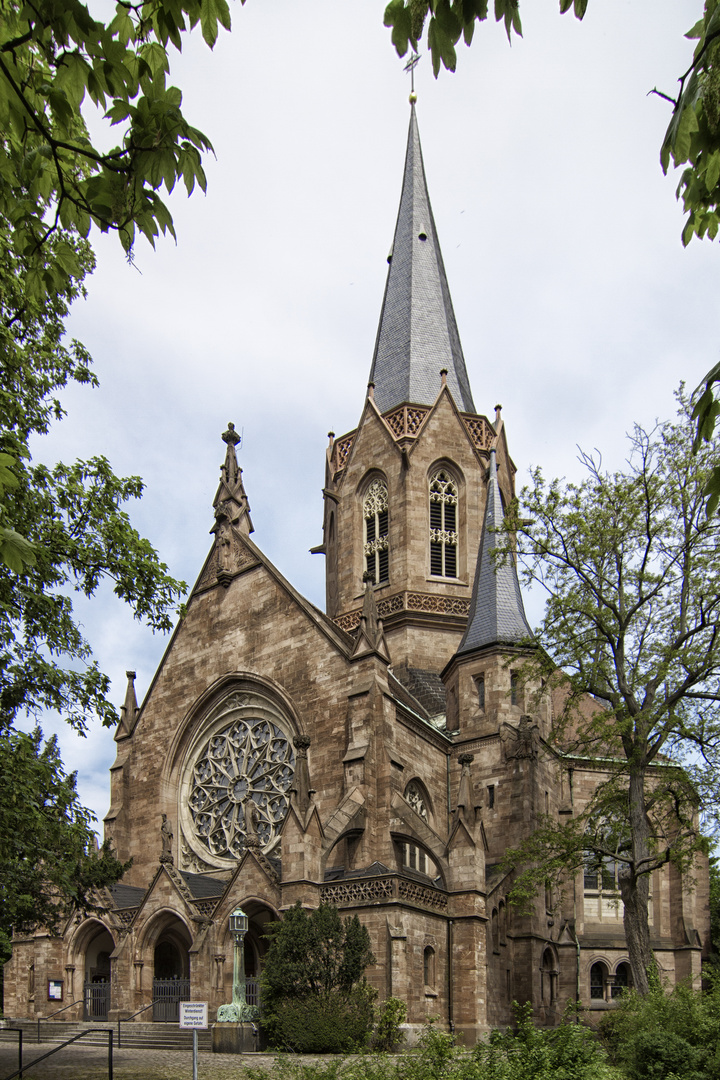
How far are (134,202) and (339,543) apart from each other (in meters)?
32.7


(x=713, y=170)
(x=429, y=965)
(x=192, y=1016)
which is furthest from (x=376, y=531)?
(x=713, y=170)

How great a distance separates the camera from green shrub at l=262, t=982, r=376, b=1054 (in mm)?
17375

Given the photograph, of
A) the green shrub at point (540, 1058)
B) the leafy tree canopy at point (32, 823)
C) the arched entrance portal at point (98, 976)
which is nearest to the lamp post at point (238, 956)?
the leafy tree canopy at point (32, 823)

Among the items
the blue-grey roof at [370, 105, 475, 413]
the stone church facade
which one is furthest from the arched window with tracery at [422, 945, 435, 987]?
the blue-grey roof at [370, 105, 475, 413]

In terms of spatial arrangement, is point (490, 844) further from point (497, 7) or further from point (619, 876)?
point (497, 7)

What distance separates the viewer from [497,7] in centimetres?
446

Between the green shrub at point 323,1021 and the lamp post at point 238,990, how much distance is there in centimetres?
79

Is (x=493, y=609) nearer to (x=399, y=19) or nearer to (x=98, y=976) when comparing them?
(x=98, y=976)

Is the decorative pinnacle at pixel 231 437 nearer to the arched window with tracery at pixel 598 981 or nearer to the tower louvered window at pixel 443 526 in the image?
the tower louvered window at pixel 443 526

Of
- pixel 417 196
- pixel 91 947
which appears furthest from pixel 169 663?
pixel 417 196

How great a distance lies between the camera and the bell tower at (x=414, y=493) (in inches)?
1355

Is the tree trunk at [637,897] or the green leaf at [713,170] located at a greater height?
the green leaf at [713,170]

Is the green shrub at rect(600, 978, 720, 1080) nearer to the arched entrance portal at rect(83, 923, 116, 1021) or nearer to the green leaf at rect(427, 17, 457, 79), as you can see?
the green leaf at rect(427, 17, 457, 79)

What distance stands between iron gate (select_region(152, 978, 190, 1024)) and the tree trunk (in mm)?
10520
